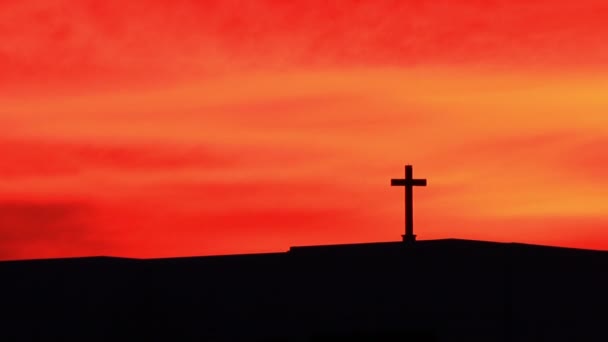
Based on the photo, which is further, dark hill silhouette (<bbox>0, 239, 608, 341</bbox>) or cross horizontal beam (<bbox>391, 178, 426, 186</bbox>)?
cross horizontal beam (<bbox>391, 178, 426, 186</bbox>)

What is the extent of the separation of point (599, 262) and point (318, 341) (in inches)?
262

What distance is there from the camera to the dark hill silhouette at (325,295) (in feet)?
71.4

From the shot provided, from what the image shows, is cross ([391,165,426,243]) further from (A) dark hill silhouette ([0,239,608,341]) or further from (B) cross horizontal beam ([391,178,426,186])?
(A) dark hill silhouette ([0,239,608,341])

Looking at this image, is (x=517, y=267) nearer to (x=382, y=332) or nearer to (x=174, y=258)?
(x=382, y=332)

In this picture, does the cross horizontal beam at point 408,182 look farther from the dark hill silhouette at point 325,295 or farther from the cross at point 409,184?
the dark hill silhouette at point 325,295

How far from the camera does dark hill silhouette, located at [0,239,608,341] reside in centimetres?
2175

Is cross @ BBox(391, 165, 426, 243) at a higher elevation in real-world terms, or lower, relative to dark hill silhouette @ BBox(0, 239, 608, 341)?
higher

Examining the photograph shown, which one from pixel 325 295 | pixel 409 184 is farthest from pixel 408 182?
pixel 325 295

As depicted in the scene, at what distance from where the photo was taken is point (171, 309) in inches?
907

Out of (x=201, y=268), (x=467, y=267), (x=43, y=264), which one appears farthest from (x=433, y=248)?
(x=43, y=264)

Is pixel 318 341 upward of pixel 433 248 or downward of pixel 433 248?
downward

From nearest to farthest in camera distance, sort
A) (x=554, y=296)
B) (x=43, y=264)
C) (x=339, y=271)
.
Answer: (x=43, y=264) → (x=339, y=271) → (x=554, y=296)

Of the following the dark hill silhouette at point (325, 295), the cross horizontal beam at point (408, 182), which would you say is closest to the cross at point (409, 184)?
the cross horizontal beam at point (408, 182)

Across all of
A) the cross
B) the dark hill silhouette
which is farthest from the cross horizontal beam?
the dark hill silhouette
